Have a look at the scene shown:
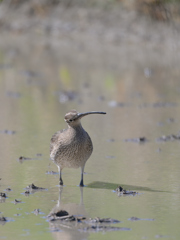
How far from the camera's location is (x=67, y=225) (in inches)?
243

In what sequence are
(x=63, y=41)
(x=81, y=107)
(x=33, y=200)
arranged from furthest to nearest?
(x=63, y=41), (x=81, y=107), (x=33, y=200)

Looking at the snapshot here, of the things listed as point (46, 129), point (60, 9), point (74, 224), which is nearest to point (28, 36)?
point (60, 9)

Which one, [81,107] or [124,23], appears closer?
[81,107]

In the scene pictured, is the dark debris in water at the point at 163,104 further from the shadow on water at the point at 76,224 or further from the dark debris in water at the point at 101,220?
the dark debris in water at the point at 101,220

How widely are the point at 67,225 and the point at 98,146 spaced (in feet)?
12.8

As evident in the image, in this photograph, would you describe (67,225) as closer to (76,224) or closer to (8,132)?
(76,224)

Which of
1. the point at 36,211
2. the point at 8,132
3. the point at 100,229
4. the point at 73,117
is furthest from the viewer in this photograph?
the point at 8,132

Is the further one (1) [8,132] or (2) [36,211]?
(1) [8,132]

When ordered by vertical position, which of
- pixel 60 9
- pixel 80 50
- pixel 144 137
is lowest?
pixel 144 137

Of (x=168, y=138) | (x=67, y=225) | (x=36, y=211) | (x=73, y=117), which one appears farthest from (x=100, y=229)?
(x=168, y=138)

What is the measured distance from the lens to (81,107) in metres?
13.3

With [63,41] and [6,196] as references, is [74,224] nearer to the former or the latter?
[6,196]

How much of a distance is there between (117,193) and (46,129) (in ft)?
12.4

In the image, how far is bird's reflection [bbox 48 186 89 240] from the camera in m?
5.93
